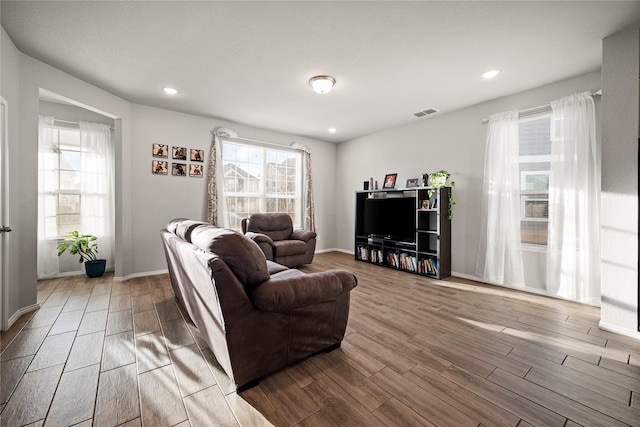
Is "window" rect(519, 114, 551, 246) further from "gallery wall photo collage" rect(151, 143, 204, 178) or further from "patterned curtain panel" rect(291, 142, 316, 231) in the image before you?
"gallery wall photo collage" rect(151, 143, 204, 178)

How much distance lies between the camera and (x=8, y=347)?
2023 mm

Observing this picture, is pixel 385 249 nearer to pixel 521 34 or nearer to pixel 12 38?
pixel 521 34

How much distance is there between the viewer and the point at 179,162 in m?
4.39

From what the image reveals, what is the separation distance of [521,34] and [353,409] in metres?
3.29

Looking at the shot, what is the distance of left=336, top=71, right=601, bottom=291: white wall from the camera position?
3.45 metres

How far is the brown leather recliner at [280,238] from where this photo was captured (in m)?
4.39

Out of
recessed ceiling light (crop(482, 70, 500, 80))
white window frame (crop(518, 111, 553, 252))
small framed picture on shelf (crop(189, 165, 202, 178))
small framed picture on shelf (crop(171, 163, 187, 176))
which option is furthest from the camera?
small framed picture on shelf (crop(189, 165, 202, 178))

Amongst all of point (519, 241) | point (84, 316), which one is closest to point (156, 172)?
point (84, 316)

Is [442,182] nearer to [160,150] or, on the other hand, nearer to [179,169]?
[179,169]

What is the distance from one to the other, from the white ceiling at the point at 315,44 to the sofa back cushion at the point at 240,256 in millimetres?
1815

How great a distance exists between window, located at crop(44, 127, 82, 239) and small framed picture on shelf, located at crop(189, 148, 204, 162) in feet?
5.45

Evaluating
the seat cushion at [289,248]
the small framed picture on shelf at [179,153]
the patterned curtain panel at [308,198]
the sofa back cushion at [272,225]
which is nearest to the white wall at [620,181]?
the seat cushion at [289,248]

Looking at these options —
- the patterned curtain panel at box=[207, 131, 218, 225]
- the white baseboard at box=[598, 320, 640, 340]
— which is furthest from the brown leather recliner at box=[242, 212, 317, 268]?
the white baseboard at box=[598, 320, 640, 340]

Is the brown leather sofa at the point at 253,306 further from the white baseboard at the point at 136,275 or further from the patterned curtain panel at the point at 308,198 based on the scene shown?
the patterned curtain panel at the point at 308,198
